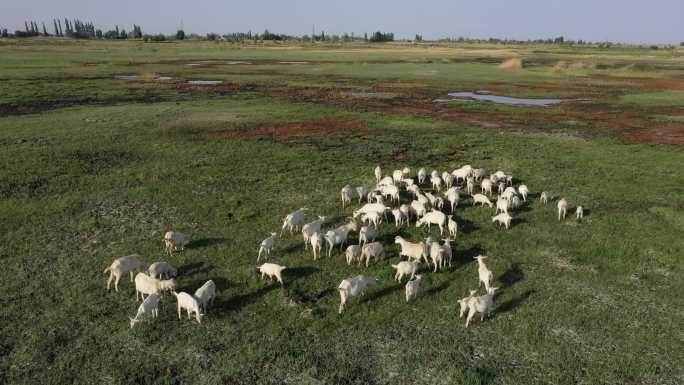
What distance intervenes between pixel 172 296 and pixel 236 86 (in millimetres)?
51738

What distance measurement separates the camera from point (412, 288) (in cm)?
1236

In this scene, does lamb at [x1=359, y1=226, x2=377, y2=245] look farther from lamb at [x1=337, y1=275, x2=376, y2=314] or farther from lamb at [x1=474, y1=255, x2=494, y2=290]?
lamb at [x1=474, y1=255, x2=494, y2=290]

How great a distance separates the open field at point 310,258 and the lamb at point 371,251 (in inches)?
15.8

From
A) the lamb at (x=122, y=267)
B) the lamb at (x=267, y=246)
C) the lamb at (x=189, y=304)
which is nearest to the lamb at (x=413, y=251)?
the lamb at (x=267, y=246)

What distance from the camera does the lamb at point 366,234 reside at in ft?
50.3

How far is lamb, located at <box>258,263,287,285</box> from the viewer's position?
13.0 meters

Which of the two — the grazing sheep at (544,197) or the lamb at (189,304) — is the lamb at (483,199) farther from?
the lamb at (189,304)

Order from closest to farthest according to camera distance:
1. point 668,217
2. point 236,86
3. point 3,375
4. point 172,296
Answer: point 3,375, point 172,296, point 668,217, point 236,86

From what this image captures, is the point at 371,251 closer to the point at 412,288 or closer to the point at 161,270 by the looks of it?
the point at 412,288

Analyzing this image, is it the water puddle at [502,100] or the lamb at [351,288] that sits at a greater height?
the water puddle at [502,100]

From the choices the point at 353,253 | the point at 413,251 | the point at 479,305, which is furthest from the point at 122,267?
the point at 479,305

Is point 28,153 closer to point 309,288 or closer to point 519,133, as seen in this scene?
point 309,288

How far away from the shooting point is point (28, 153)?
26188 millimetres

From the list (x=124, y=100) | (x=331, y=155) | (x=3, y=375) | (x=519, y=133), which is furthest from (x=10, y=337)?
(x=124, y=100)
